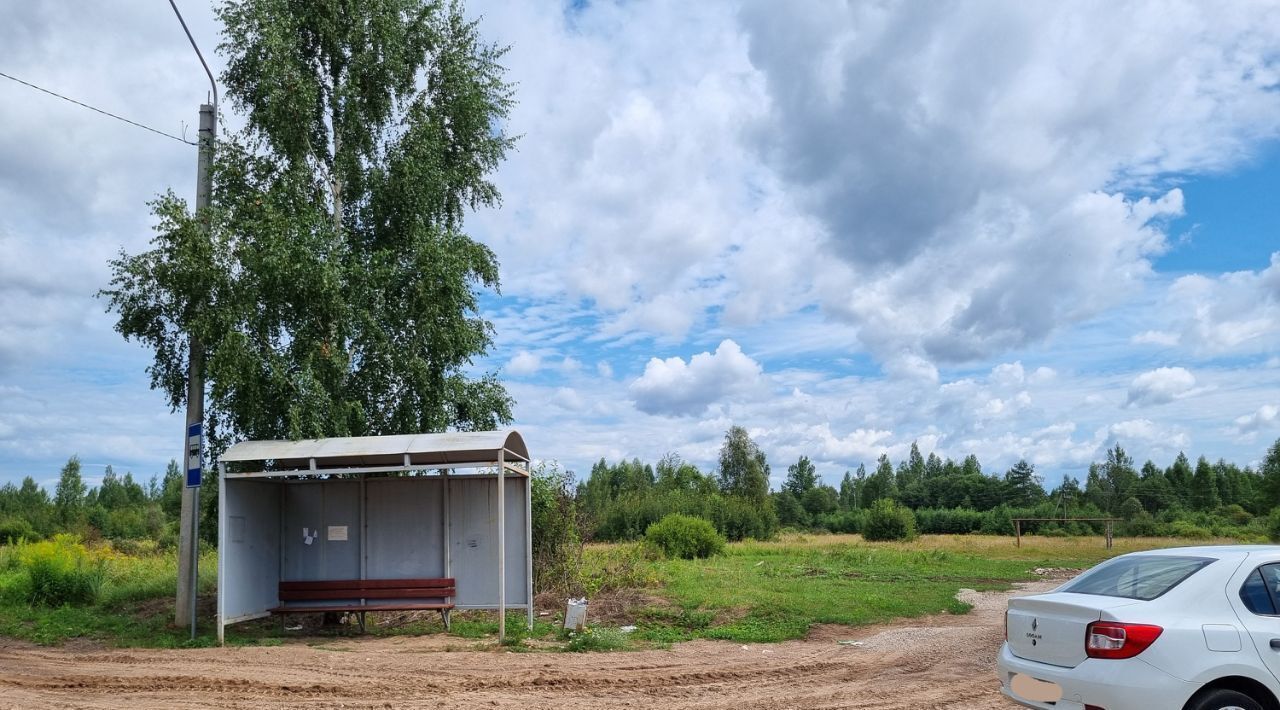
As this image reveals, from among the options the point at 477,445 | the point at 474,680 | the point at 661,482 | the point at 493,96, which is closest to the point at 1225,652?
the point at 474,680

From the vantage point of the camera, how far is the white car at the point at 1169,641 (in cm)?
628

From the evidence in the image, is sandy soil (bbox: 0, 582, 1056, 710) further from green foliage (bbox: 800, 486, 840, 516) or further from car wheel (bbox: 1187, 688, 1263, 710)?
green foliage (bbox: 800, 486, 840, 516)

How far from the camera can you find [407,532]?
16.3 metres

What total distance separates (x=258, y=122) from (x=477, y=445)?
8835mm

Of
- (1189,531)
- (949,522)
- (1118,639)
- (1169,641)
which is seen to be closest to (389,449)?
(1118,639)

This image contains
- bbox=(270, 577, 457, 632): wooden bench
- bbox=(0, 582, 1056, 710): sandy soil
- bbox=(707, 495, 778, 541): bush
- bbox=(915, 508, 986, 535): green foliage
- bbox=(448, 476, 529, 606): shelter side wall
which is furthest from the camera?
bbox=(915, 508, 986, 535): green foliage

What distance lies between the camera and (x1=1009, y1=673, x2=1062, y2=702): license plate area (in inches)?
264

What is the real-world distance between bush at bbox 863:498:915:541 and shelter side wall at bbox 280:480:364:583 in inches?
1420

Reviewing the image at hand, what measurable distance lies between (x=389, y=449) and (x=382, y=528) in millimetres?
3255

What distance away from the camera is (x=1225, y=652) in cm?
635

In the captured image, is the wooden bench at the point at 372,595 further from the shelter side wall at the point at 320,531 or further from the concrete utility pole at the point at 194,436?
the concrete utility pole at the point at 194,436

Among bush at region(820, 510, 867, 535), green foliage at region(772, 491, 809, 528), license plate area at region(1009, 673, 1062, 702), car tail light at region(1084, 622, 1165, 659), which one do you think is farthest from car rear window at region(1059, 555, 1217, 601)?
green foliage at region(772, 491, 809, 528)

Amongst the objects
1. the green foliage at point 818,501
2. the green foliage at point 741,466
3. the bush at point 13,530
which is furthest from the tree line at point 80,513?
the green foliage at point 818,501

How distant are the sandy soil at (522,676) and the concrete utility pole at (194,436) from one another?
6.48 ft
